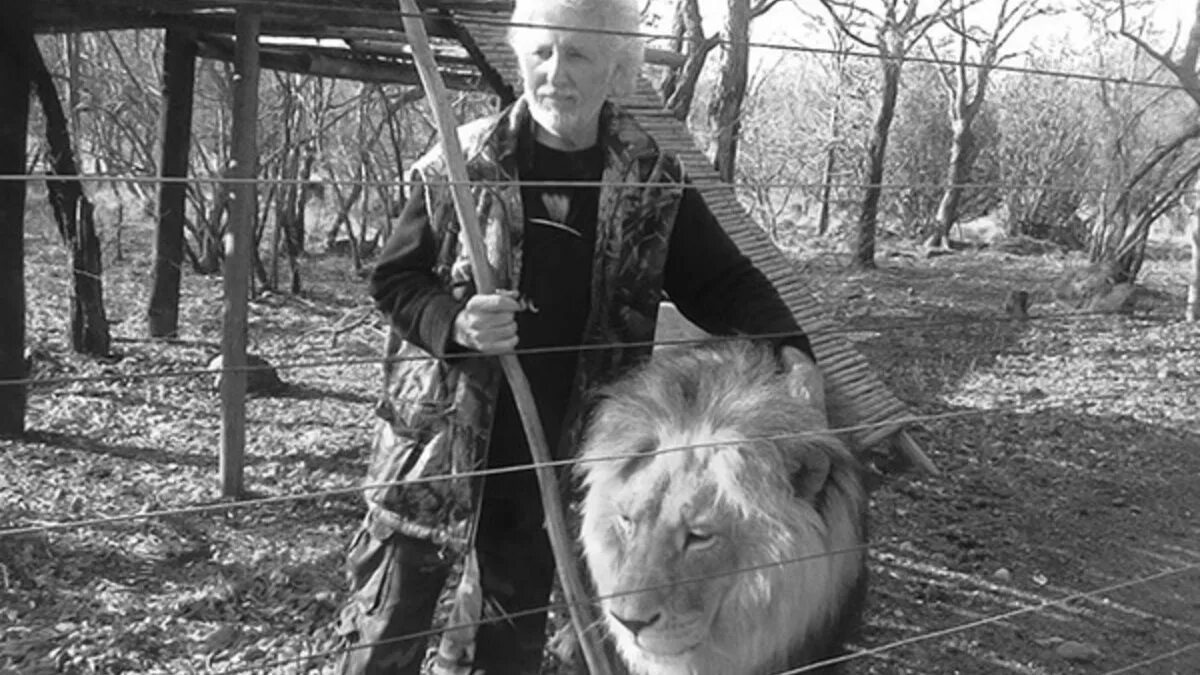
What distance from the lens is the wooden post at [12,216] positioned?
4988mm

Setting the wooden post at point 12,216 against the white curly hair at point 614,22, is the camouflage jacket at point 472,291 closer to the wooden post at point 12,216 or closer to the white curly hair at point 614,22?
the white curly hair at point 614,22

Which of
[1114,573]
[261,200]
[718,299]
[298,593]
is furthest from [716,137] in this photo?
[718,299]

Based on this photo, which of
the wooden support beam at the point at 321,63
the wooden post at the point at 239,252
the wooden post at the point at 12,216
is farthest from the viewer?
the wooden support beam at the point at 321,63

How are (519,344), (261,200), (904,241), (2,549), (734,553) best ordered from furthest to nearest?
(904,241), (261,200), (2,549), (519,344), (734,553)

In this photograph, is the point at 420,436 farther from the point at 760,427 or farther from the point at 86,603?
the point at 86,603

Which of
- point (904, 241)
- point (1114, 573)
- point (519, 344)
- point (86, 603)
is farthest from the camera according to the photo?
point (904, 241)

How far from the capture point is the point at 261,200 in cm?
964

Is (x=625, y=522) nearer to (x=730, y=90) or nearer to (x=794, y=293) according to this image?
(x=794, y=293)

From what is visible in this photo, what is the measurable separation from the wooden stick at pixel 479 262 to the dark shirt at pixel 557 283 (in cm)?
11

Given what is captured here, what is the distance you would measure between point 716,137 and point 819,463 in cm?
811

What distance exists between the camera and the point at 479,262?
163 centimetres

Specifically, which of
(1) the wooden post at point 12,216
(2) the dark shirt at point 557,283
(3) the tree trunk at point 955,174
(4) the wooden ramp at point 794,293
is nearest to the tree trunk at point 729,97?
(4) the wooden ramp at point 794,293

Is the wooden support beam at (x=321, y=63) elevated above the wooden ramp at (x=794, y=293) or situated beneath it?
elevated above

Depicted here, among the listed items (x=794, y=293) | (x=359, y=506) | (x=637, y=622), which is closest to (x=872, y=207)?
(x=794, y=293)
